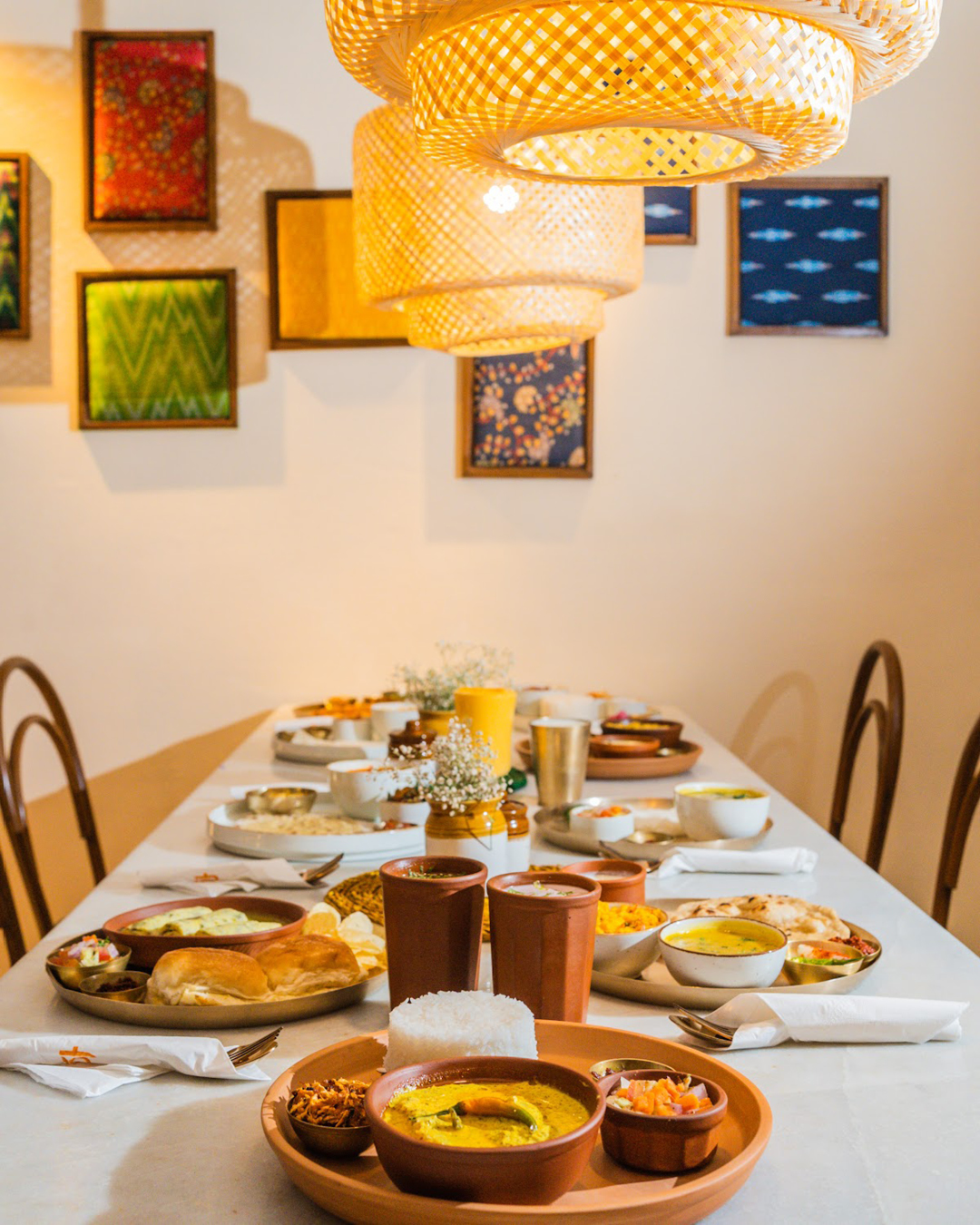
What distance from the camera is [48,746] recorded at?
127 inches

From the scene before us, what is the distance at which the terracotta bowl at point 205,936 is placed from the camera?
3.74 feet

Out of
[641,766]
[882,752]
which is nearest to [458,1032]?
[641,766]

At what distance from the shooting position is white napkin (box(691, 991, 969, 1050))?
1.00 metres

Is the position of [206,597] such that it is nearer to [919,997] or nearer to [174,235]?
[174,235]

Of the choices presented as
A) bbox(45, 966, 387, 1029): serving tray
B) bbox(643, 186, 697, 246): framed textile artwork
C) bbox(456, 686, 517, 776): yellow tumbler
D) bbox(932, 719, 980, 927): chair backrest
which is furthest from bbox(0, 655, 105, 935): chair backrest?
bbox(643, 186, 697, 246): framed textile artwork

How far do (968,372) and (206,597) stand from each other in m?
2.07

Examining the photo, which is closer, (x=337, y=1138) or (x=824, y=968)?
(x=337, y=1138)

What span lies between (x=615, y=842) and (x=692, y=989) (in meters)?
0.58

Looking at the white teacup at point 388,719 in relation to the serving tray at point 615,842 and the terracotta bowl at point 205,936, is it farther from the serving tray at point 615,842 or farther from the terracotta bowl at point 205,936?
the terracotta bowl at point 205,936

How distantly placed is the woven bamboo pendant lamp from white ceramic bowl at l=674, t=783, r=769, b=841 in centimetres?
Result: 91

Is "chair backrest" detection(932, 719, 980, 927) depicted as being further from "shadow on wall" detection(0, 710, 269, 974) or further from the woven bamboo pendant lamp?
"shadow on wall" detection(0, 710, 269, 974)

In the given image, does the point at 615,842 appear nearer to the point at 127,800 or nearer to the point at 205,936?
the point at 205,936

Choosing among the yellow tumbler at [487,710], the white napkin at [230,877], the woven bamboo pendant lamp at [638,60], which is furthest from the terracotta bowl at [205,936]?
the woven bamboo pendant lamp at [638,60]

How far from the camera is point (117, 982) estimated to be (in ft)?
3.61
